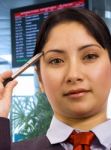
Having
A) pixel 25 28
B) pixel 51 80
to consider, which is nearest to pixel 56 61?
pixel 51 80

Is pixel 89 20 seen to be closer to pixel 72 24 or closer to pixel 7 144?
pixel 72 24

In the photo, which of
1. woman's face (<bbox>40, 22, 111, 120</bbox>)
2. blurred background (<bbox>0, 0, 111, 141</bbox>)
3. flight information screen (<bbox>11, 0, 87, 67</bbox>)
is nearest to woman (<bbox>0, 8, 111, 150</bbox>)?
woman's face (<bbox>40, 22, 111, 120</bbox>)

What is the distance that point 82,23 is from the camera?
0.87m

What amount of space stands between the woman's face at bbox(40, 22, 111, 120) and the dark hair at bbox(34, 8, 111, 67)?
0.01 m

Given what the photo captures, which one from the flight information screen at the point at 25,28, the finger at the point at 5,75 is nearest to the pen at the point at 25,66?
the finger at the point at 5,75

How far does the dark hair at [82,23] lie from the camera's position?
86 cm

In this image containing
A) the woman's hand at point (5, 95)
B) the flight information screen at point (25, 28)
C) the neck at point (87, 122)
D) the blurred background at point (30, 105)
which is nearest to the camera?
the woman's hand at point (5, 95)

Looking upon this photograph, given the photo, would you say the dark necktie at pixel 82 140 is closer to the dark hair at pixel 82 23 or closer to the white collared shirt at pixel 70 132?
the white collared shirt at pixel 70 132

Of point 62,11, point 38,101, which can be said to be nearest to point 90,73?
point 62,11

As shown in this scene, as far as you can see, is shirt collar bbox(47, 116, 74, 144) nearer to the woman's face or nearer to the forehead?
the woman's face

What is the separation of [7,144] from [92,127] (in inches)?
9.0

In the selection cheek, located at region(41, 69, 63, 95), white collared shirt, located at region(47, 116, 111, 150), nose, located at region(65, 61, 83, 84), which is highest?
nose, located at region(65, 61, 83, 84)

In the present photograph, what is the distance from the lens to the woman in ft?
2.63

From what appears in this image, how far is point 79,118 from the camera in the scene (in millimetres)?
860
